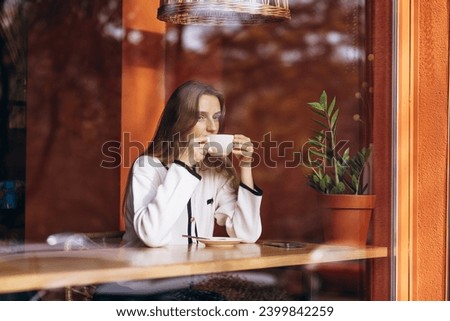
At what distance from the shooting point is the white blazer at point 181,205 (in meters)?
2.40

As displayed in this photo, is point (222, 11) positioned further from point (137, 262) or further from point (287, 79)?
point (137, 262)

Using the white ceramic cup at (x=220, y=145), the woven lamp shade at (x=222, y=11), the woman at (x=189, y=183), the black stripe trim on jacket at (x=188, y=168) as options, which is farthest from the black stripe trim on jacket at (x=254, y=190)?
the woven lamp shade at (x=222, y=11)

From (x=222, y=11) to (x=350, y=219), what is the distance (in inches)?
35.6

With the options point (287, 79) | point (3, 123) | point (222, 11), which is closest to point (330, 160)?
point (287, 79)

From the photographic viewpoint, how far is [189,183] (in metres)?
2.43

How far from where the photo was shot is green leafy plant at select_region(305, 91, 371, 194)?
2.60 m

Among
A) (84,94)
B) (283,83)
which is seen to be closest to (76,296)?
(84,94)

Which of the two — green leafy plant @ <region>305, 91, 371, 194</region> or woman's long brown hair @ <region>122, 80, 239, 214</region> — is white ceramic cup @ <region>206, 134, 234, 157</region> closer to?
woman's long brown hair @ <region>122, 80, 239, 214</region>

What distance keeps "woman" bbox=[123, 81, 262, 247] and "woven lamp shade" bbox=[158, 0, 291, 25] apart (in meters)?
0.25

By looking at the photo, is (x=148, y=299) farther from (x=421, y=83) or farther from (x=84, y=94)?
(x=421, y=83)

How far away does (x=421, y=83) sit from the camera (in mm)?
2586

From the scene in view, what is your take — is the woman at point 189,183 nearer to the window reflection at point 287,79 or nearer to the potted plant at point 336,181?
the window reflection at point 287,79

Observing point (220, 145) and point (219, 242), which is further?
Result: point (220, 145)

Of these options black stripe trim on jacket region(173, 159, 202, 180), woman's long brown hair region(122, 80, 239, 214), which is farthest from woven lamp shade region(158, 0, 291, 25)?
black stripe trim on jacket region(173, 159, 202, 180)
